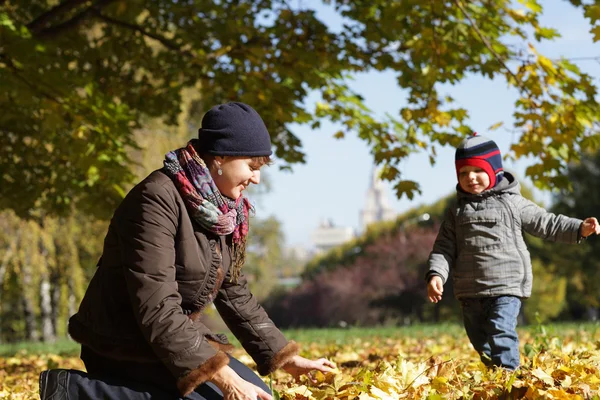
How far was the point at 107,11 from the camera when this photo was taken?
974 centimetres

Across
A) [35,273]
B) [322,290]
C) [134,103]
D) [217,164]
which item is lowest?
[322,290]

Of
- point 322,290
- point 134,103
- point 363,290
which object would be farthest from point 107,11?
point 322,290

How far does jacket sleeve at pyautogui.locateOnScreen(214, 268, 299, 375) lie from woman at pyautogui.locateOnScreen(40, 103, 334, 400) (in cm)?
15

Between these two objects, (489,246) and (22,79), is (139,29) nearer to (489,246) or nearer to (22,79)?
(22,79)

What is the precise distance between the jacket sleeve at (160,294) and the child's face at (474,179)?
2239 mm

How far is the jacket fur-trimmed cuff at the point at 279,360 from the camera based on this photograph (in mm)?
3455

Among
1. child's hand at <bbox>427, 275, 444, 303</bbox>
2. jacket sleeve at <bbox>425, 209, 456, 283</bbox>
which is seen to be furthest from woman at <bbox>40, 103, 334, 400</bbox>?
jacket sleeve at <bbox>425, 209, 456, 283</bbox>

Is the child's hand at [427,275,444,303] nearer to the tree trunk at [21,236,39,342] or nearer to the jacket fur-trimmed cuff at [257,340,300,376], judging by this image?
the jacket fur-trimmed cuff at [257,340,300,376]

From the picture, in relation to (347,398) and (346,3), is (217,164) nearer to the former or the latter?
(347,398)

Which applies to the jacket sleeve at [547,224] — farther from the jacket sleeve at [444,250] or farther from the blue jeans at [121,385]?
the blue jeans at [121,385]

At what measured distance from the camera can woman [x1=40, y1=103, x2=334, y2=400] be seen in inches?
111

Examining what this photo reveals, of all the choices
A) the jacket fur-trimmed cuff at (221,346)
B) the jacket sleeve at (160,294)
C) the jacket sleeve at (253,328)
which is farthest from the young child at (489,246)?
the jacket sleeve at (160,294)

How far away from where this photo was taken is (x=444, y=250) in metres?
4.64

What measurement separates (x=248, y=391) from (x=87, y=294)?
0.82m
